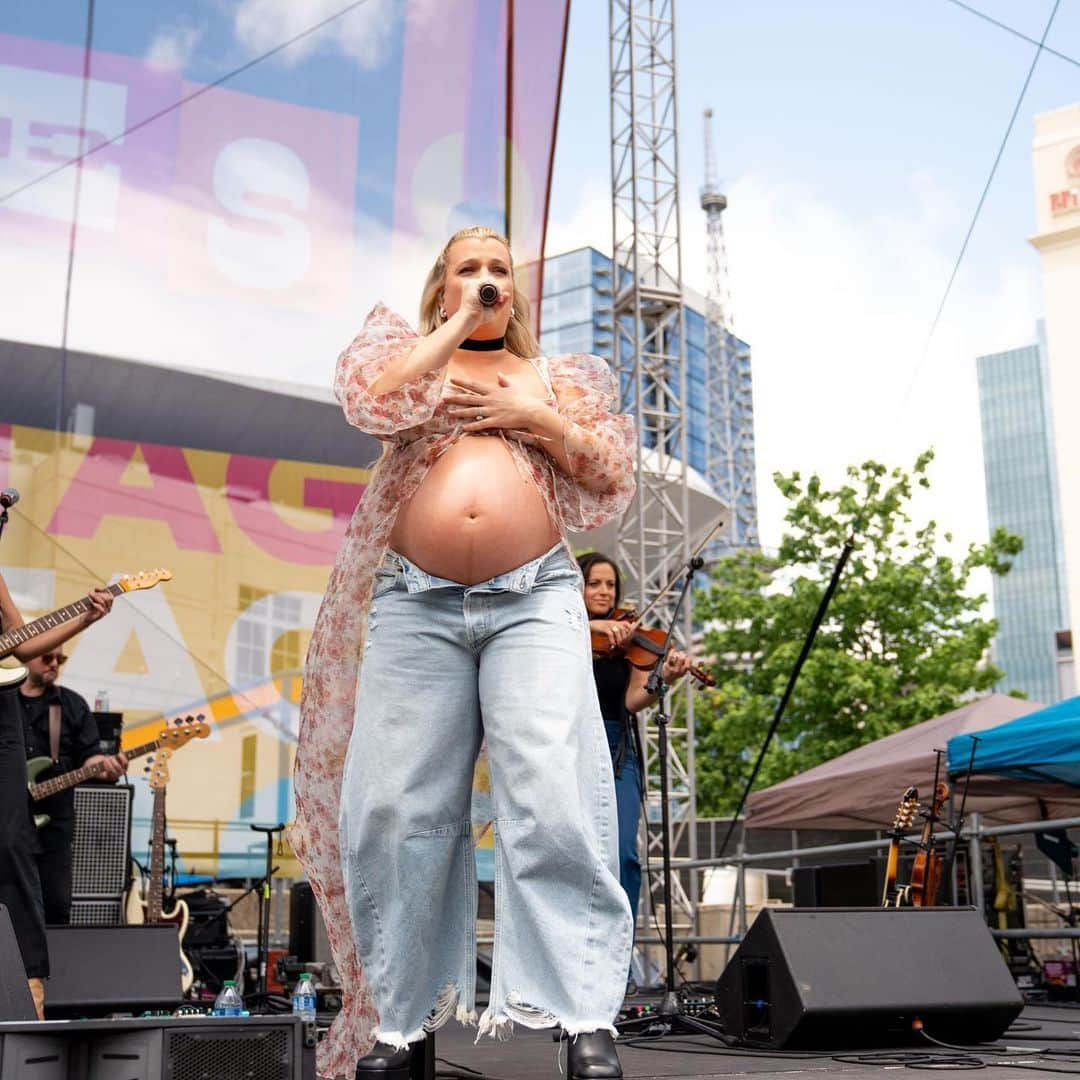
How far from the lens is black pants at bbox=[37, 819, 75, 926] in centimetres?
494

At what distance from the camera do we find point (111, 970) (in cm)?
441

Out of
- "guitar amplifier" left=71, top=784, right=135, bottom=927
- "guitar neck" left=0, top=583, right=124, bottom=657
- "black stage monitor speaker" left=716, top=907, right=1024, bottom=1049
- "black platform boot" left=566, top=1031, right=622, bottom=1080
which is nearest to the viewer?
"black platform boot" left=566, top=1031, right=622, bottom=1080

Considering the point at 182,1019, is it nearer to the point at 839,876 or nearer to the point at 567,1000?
the point at 567,1000

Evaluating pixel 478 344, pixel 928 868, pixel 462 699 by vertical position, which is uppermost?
pixel 478 344

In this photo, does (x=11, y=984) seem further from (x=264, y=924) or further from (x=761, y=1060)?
(x=264, y=924)

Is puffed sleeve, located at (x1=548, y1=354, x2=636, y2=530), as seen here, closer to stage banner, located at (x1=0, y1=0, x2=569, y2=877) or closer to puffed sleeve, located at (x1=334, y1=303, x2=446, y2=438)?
puffed sleeve, located at (x1=334, y1=303, x2=446, y2=438)

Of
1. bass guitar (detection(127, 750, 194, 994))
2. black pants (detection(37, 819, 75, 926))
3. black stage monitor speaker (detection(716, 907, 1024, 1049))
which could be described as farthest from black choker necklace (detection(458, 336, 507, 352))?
bass guitar (detection(127, 750, 194, 994))

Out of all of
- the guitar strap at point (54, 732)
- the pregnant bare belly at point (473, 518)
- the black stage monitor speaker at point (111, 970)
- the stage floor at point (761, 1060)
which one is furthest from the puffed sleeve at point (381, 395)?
the guitar strap at point (54, 732)

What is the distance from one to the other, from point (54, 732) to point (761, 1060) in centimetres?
383

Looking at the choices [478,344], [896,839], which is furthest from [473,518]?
[896,839]

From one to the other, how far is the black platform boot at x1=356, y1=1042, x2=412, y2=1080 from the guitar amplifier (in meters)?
4.91

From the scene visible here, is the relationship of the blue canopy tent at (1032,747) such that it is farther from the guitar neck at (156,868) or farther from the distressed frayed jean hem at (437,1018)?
the distressed frayed jean hem at (437,1018)

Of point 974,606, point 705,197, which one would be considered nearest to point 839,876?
point 974,606

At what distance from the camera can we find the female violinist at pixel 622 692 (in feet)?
15.4
